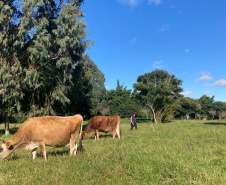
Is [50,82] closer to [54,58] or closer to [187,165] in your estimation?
[54,58]

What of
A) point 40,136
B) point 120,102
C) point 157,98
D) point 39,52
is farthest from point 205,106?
point 40,136

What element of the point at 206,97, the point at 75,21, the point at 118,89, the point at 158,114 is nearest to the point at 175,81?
the point at 206,97

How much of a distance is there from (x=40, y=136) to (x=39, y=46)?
863 centimetres

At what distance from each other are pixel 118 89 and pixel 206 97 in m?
36.3

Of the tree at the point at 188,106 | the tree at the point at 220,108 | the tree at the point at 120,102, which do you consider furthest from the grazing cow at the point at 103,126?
the tree at the point at 220,108

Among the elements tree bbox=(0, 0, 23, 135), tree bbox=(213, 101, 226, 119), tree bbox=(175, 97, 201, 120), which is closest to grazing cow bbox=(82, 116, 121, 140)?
tree bbox=(0, 0, 23, 135)

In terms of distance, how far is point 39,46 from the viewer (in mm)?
13711

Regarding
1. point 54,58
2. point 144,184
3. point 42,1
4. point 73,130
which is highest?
point 42,1

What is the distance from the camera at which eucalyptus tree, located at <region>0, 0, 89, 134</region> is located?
44.6 feet

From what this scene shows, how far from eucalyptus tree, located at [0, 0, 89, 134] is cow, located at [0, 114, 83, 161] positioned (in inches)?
299

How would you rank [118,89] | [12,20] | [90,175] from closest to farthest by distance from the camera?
[90,175] → [12,20] → [118,89]

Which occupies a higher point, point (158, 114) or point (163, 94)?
point (163, 94)

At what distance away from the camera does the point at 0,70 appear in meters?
13.2

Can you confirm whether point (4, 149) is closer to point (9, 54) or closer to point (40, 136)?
point (40, 136)
